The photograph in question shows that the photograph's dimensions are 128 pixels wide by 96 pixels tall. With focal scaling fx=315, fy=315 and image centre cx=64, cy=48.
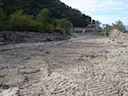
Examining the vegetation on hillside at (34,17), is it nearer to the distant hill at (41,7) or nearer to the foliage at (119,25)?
the distant hill at (41,7)

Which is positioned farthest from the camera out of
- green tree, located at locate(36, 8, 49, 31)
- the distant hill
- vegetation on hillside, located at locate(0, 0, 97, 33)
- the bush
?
the distant hill

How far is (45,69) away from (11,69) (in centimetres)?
157

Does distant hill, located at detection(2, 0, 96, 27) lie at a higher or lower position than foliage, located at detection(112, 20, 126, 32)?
higher

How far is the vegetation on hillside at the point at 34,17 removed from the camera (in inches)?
1989

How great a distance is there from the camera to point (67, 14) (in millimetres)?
113375

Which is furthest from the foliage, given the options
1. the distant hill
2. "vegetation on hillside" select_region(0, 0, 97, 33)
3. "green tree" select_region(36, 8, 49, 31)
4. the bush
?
the bush

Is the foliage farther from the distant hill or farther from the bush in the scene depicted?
the bush

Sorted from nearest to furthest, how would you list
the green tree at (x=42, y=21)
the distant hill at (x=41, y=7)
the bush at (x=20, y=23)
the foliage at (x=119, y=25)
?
1. the bush at (x=20, y=23)
2. the green tree at (x=42, y=21)
3. the distant hill at (x=41, y=7)
4. the foliage at (x=119, y=25)

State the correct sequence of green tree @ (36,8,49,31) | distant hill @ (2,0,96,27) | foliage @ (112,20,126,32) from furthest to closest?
foliage @ (112,20,126,32)
distant hill @ (2,0,96,27)
green tree @ (36,8,49,31)

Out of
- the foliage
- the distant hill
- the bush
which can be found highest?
the distant hill

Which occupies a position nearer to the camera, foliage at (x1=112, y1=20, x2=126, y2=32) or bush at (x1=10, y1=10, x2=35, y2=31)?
bush at (x1=10, y1=10, x2=35, y2=31)

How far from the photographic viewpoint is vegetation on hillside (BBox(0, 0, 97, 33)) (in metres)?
50.5

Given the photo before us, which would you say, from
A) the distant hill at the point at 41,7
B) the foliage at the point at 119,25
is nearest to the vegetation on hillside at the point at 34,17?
the distant hill at the point at 41,7

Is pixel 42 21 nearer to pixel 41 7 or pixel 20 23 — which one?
pixel 20 23
